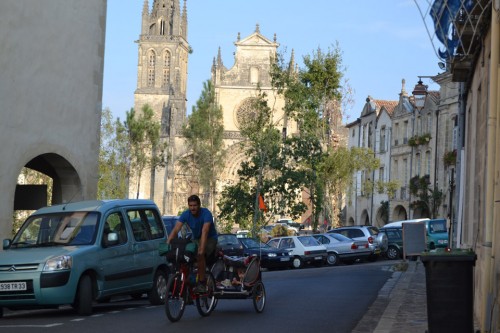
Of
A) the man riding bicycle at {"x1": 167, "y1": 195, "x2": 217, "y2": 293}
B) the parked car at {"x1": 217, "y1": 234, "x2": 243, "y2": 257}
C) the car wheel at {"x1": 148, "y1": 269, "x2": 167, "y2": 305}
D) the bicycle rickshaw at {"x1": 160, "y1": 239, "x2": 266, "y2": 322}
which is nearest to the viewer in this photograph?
the bicycle rickshaw at {"x1": 160, "y1": 239, "x2": 266, "y2": 322}

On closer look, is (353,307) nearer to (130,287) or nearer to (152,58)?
(130,287)

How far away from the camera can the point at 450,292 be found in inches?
411

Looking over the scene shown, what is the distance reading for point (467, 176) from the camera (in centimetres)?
1769

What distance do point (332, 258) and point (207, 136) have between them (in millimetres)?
45192

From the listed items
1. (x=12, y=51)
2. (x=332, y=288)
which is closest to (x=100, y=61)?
(x=12, y=51)

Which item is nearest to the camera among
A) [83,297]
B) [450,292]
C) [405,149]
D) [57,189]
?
[450,292]

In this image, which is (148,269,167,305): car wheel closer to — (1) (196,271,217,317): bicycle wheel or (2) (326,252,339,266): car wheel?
(1) (196,271,217,317): bicycle wheel

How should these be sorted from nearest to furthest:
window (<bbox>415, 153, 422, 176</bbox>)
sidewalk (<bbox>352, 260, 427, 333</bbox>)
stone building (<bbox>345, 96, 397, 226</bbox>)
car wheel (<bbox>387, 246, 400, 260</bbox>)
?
sidewalk (<bbox>352, 260, 427, 333</bbox>) → car wheel (<bbox>387, 246, 400, 260</bbox>) → window (<bbox>415, 153, 422, 176</bbox>) → stone building (<bbox>345, 96, 397, 226</bbox>)

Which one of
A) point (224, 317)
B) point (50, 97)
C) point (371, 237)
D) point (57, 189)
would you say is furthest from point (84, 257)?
point (371, 237)

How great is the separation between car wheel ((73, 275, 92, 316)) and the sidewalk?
4.12 m

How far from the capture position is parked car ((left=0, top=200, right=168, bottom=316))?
14.8 m

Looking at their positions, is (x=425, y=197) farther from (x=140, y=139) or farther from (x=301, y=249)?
(x=140, y=139)

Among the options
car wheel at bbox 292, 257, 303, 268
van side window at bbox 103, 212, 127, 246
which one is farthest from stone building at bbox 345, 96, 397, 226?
van side window at bbox 103, 212, 127, 246

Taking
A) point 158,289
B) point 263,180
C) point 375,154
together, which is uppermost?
point 375,154
